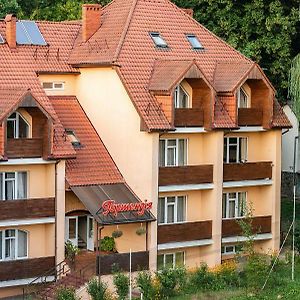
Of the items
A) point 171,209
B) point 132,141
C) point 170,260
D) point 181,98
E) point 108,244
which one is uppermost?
point 181,98

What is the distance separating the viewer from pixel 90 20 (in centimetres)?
4484

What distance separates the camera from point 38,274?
38.3m

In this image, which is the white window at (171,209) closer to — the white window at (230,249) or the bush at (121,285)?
the white window at (230,249)

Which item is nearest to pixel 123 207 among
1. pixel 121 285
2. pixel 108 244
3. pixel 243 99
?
pixel 108 244

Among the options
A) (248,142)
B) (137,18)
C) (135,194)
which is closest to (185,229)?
(135,194)

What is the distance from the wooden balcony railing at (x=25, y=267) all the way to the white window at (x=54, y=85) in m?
8.20

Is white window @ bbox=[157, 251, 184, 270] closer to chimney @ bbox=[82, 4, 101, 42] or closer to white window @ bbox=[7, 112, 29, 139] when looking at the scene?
white window @ bbox=[7, 112, 29, 139]

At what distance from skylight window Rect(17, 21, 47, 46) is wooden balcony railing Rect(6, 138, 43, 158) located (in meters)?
6.52

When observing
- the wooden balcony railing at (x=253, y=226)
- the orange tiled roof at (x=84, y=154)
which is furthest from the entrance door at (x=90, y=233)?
the wooden balcony railing at (x=253, y=226)

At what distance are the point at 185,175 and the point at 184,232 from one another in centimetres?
231

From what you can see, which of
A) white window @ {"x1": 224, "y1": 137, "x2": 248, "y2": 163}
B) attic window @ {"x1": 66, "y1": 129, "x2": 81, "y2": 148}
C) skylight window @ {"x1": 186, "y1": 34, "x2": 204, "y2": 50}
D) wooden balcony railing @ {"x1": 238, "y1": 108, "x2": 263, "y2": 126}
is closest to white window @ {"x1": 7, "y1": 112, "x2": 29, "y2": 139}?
attic window @ {"x1": 66, "y1": 129, "x2": 81, "y2": 148}

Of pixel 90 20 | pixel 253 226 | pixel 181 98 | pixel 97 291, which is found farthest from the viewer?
pixel 90 20

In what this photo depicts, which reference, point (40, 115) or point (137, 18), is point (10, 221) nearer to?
point (40, 115)

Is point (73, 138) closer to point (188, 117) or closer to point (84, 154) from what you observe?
point (84, 154)
